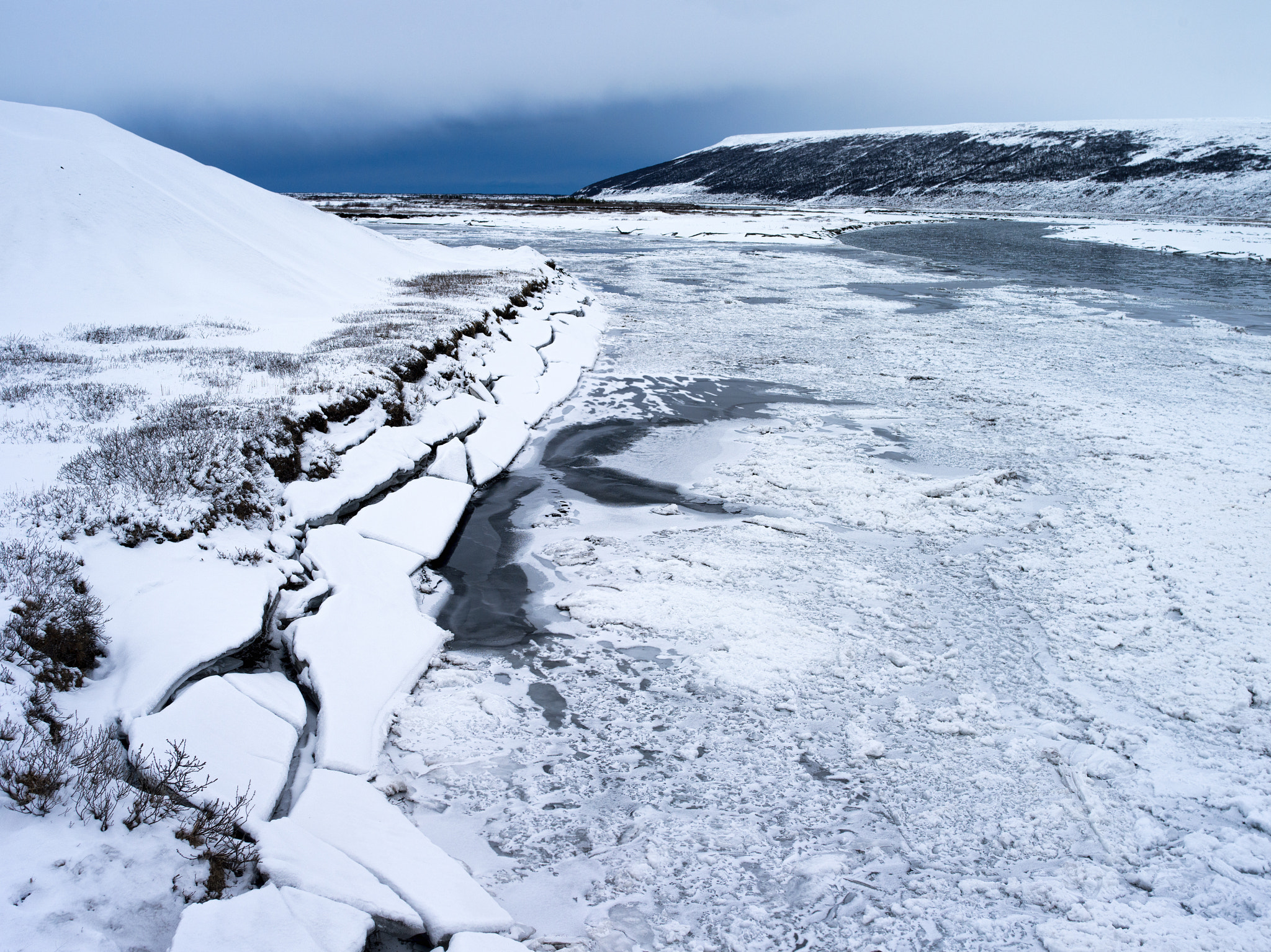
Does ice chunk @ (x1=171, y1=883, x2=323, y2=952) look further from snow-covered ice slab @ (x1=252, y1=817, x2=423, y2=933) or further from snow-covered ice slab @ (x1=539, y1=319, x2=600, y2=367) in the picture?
snow-covered ice slab @ (x1=539, y1=319, x2=600, y2=367)

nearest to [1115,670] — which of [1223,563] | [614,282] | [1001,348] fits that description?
[1223,563]

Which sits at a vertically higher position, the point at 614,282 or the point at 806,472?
the point at 614,282

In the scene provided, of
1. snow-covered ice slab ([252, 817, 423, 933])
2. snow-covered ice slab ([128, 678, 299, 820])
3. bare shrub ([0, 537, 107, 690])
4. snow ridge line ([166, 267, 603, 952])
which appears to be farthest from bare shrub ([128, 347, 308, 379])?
snow-covered ice slab ([252, 817, 423, 933])

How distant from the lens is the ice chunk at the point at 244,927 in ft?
8.79

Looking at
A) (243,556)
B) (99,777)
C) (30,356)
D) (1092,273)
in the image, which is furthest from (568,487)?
(1092,273)

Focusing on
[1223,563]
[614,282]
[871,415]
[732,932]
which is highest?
[614,282]

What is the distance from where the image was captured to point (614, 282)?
82.6 ft

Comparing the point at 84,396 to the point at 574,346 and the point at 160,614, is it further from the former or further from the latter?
the point at 574,346

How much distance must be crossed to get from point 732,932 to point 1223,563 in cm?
527

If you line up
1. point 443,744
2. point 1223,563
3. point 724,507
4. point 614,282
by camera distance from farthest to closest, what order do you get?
point 614,282 → point 724,507 → point 1223,563 → point 443,744

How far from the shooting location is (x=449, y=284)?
17547 mm

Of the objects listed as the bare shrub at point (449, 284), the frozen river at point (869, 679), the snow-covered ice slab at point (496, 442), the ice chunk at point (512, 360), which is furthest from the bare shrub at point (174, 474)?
the bare shrub at point (449, 284)

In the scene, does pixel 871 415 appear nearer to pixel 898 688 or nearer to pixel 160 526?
pixel 898 688

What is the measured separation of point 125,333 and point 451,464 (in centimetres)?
608
